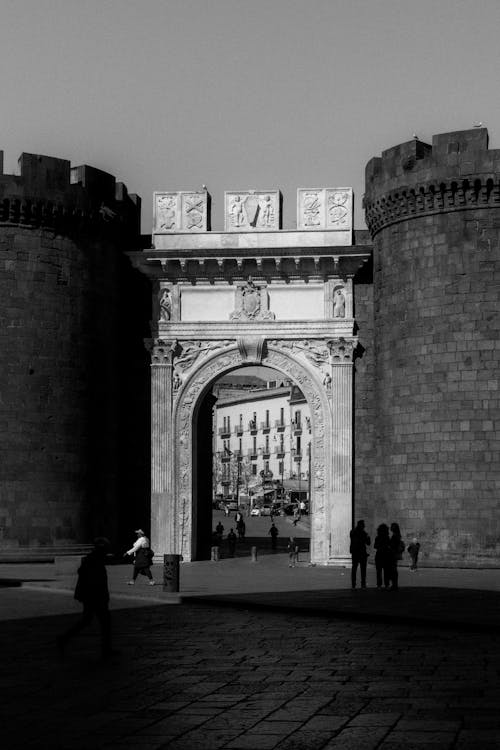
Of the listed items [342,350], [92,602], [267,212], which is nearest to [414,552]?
[342,350]

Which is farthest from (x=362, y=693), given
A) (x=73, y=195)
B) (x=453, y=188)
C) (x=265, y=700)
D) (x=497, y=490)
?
(x=73, y=195)

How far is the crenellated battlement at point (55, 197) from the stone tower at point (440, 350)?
316 inches

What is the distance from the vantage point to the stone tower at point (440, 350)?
1291 inches

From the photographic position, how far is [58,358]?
116 feet

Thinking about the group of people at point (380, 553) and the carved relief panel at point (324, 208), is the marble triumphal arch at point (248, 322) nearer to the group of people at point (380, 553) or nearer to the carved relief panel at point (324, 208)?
the carved relief panel at point (324, 208)

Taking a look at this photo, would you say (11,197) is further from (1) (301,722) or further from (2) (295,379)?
(1) (301,722)

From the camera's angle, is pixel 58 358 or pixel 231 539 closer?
pixel 58 358

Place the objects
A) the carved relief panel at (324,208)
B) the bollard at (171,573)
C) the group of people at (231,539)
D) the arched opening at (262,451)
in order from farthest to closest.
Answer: the arched opening at (262,451) < the group of people at (231,539) < the carved relief panel at (324,208) < the bollard at (171,573)

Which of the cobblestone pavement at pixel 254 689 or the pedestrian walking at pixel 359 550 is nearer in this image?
the cobblestone pavement at pixel 254 689

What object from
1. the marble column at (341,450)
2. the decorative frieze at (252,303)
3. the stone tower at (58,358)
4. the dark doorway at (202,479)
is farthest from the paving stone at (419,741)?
the decorative frieze at (252,303)

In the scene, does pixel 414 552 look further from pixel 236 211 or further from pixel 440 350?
pixel 236 211

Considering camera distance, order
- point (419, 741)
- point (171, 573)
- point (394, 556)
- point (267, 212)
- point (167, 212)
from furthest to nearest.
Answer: point (167, 212), point (267, 212), point (394, 556), point (171, 573), point (419, 741)

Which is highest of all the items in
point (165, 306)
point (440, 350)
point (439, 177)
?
point (439, 177)

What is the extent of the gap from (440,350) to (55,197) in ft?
37.4
